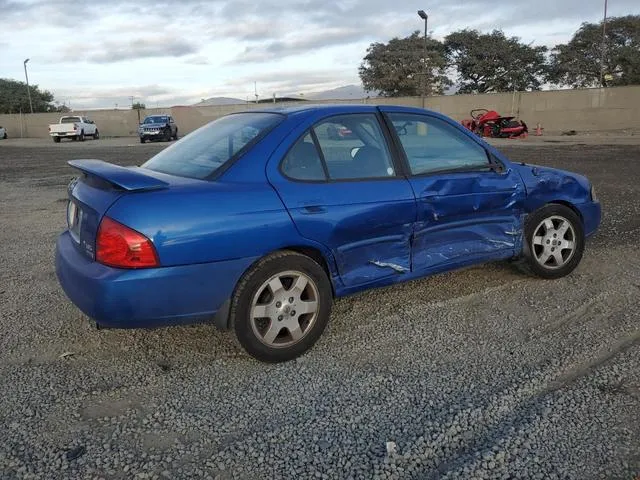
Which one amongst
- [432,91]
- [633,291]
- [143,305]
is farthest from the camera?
[432,91]

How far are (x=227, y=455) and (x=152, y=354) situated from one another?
1.24 meters

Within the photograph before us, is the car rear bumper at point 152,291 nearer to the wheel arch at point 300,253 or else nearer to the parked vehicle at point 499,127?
the wheel arch at point 300,253

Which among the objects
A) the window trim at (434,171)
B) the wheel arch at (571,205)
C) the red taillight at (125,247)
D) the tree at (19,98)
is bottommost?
the wheel arch at (571,205)

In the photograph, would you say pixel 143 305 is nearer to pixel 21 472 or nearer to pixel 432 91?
pixel 21 472

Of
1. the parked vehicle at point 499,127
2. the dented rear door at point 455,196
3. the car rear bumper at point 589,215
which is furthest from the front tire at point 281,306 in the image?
the parked vehicle at point 499,127

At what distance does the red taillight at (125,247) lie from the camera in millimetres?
2930

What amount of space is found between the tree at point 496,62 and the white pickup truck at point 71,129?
1394 inches

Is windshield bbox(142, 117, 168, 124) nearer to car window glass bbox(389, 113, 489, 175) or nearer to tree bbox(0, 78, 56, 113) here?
car window glass bbox(389, 113, 489, 175)

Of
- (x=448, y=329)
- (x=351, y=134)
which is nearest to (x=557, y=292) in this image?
(x=448, y=329)

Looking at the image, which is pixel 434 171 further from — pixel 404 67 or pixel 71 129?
pixel 404 67

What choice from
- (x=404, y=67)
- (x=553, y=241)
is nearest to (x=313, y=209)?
(x=553, y=241)

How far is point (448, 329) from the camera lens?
387 centimetres

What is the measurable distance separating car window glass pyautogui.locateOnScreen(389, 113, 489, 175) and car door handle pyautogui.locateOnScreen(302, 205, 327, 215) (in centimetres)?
84

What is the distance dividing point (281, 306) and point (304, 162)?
2.93ft
